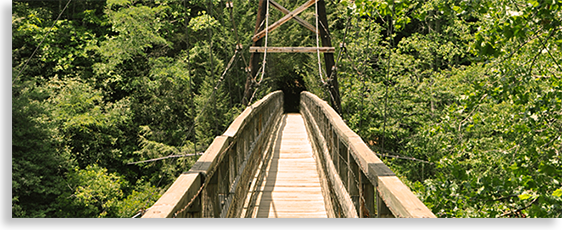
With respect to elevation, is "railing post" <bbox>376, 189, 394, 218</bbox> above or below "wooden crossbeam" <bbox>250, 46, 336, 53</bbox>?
below

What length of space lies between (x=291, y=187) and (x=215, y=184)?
3.02 meters

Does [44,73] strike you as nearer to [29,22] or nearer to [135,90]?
[29,22]

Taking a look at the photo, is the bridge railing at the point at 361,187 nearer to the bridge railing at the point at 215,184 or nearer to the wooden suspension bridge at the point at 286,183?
the wooden suspension bridge at the point at 286,183

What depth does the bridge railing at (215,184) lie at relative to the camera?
213 cm

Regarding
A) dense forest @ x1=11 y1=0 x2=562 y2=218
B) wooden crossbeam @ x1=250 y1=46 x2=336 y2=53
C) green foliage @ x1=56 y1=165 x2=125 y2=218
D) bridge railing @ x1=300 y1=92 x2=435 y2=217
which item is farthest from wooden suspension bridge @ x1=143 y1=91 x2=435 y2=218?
green foliage @ x1=56 y1=165 x2=125 y2=218

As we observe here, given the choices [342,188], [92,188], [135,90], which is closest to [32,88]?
[92,188]

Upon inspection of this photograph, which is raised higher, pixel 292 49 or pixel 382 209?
pixel 292 49

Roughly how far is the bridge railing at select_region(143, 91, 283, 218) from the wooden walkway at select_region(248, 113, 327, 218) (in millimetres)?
303

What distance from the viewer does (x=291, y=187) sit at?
242 inches

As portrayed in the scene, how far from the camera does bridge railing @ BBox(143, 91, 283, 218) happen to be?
2.13 m

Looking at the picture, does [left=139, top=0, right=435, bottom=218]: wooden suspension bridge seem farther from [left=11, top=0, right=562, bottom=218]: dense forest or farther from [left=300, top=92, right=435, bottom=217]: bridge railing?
[left=11, top=0, right=562, bottom=218]: dense forest

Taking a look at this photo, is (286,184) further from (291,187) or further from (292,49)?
(292,49)

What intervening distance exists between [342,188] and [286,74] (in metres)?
25.4

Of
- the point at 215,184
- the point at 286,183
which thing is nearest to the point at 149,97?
the point at 286,183
